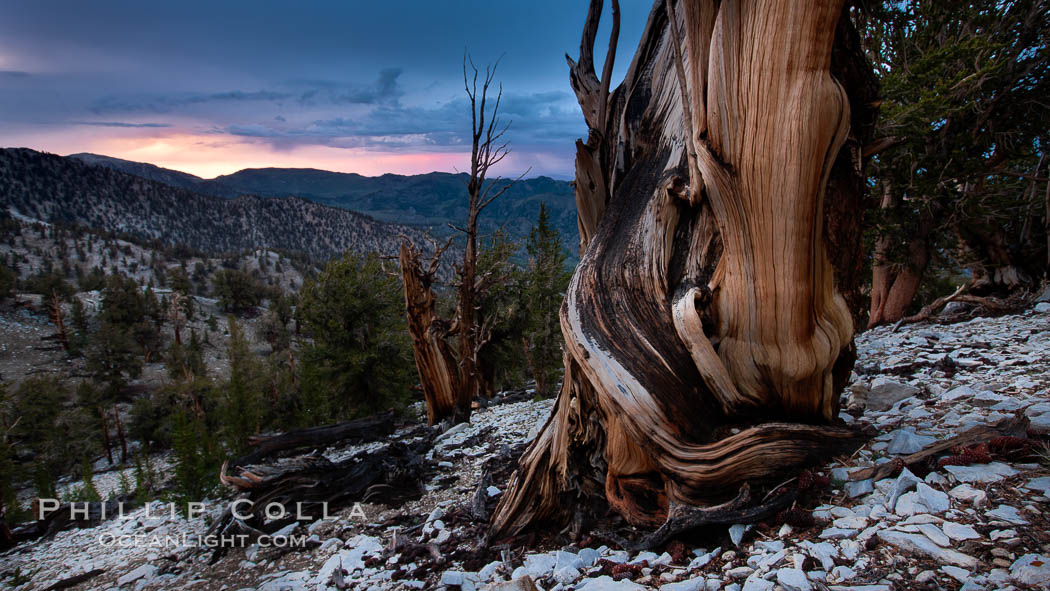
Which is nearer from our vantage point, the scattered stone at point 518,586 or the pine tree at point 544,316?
the scattered stone at point 518,586

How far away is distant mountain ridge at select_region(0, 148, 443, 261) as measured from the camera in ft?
449

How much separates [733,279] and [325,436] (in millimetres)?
10050

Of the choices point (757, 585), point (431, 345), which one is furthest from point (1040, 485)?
point (431, 345)

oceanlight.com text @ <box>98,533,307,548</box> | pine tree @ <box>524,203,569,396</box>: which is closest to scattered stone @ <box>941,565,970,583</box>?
oceanlight.com text @ <box>98,533,307,548</box>

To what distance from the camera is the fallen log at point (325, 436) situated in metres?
10.1

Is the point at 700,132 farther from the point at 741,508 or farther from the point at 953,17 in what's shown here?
the point at 953,17

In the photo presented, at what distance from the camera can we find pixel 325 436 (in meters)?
10.7

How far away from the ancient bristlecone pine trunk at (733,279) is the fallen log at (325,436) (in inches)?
292

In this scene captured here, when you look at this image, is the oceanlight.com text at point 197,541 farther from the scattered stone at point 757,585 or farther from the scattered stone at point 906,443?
the scattered stone at point 906,443

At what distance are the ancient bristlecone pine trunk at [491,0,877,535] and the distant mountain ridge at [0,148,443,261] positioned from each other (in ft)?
440

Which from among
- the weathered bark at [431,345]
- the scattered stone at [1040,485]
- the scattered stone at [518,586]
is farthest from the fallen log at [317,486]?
the scattered stone at [1040,485]

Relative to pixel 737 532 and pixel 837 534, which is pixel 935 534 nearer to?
pixel 837 534

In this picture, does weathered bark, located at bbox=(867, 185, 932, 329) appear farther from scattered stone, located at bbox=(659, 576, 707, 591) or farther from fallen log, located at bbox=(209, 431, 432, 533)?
fallen log, located at bbox=(209, 431, 432, 533)

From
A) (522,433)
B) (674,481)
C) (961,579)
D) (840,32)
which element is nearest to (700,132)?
(840,32)
